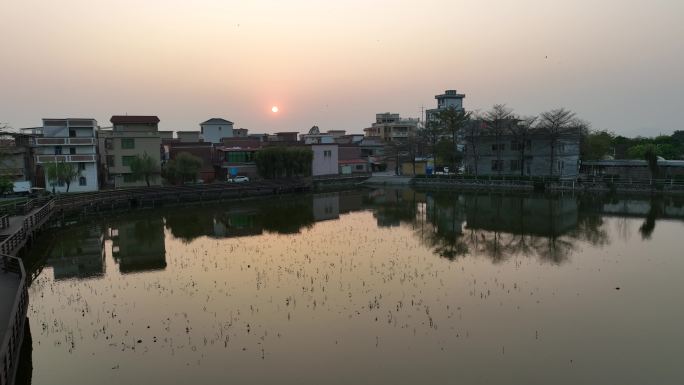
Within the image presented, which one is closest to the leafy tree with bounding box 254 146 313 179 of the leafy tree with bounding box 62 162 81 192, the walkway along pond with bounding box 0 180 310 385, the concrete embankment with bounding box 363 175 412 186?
the walkway along pond with bounding box 0 180 310 385

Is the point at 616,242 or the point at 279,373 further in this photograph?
the point at 616,242

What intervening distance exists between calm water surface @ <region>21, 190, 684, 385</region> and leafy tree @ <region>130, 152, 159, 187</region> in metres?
19.6

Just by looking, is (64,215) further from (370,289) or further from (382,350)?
(382,350)

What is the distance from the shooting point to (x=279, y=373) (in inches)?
408

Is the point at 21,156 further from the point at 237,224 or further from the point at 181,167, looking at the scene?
the point at 237,224

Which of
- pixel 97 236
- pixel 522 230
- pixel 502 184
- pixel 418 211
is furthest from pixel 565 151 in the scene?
pixel 97 236

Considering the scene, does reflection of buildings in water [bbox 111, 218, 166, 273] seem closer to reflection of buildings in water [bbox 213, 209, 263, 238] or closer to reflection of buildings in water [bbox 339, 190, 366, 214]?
reflection of buildings in water [bbox 213, 209, 263, 238]

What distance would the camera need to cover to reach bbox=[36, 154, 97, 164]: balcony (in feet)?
145

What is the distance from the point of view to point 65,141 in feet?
148

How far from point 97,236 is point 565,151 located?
168 feet

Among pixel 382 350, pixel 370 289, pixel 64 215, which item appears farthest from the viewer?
pixel 64 215

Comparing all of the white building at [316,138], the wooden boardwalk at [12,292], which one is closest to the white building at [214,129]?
the white building at [316,138]

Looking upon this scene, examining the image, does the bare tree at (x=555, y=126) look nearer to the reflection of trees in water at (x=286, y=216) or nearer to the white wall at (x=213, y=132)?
the reflection of trees in water at (x=286, y=216)

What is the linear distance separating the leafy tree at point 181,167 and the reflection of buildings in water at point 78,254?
18804mm
